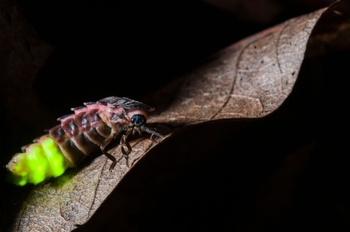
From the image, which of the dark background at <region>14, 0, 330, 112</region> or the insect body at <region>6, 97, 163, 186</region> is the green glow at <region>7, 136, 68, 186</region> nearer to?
the insect body at <region>6, 97, 163, 186</region>

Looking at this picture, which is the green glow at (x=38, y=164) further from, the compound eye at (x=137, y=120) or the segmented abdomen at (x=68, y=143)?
the compound eye at (x=137, y=120)

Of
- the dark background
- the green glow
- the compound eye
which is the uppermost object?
the dark background

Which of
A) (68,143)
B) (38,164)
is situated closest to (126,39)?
(68,143)

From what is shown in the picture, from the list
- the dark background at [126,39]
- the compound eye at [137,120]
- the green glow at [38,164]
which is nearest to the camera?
the green glow at [38,164]

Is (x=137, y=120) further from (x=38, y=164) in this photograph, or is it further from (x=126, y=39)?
(x=126, y=39)

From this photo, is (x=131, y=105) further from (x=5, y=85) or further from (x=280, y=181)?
(x=280, y=181)

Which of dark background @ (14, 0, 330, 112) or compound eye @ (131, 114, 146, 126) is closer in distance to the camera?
compound eye @ (131, 114, 146, 126)

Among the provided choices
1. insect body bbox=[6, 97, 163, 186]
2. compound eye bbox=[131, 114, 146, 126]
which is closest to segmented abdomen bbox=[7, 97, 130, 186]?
insect body bbox=[6, 97, 163, 186]

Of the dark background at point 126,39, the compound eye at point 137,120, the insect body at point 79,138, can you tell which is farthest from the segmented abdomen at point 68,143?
the dark background at point 126,39

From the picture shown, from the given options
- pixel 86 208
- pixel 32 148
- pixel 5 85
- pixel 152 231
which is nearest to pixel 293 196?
pixel 152 231
